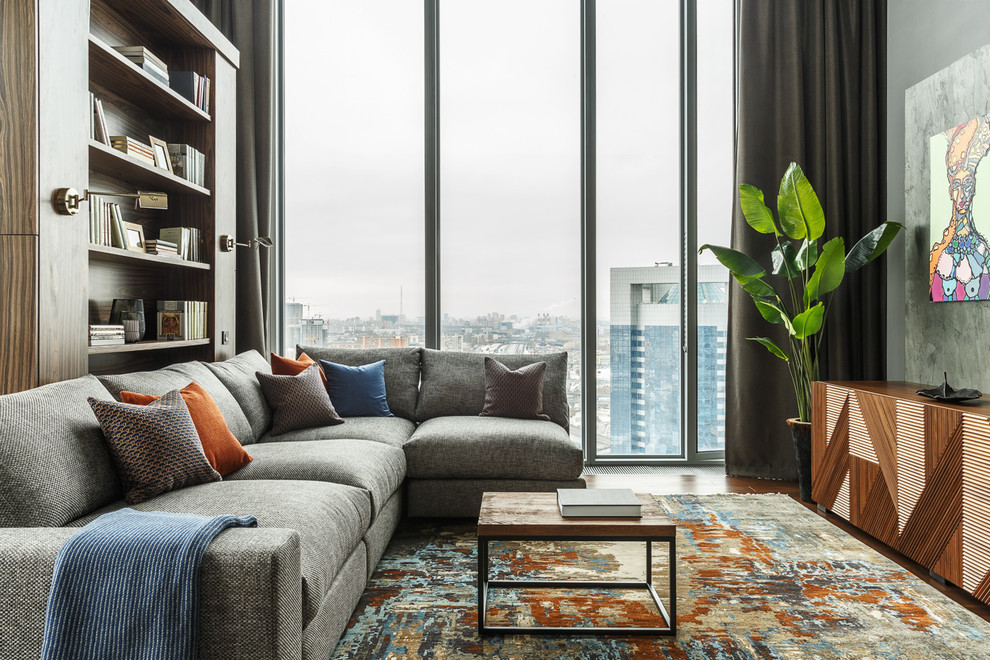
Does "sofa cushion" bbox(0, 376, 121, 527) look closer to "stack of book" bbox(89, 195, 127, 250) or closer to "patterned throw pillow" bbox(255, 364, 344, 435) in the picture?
"stack of book" bbox(89, 195, 127, 250)

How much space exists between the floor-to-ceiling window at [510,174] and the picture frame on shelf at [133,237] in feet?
6.01

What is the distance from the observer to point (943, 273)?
3.24 m

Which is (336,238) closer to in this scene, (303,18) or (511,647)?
(303,18)

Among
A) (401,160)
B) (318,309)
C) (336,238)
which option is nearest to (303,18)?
(401,160)

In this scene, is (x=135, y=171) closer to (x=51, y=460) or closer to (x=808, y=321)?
(x=51, y=460)

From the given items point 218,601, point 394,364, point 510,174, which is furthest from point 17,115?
point 510,174

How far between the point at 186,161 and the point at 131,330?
1.00 metres

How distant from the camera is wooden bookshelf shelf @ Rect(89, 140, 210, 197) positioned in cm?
282

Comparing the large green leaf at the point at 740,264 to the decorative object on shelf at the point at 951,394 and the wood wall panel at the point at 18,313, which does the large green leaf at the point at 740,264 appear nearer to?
the decorative object on shelf at the point at 951,394

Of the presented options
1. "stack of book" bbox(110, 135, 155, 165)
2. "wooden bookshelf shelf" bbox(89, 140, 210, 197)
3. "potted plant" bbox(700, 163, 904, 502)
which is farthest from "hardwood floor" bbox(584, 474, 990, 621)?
"stack of book" bbox(110, 135, 155, 165)

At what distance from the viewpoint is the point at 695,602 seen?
2236 mm

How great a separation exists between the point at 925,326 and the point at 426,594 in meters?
3.01

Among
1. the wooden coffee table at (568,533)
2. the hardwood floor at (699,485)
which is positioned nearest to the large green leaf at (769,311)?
the hardwood floor at (699,485)

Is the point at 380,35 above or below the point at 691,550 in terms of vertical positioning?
above
